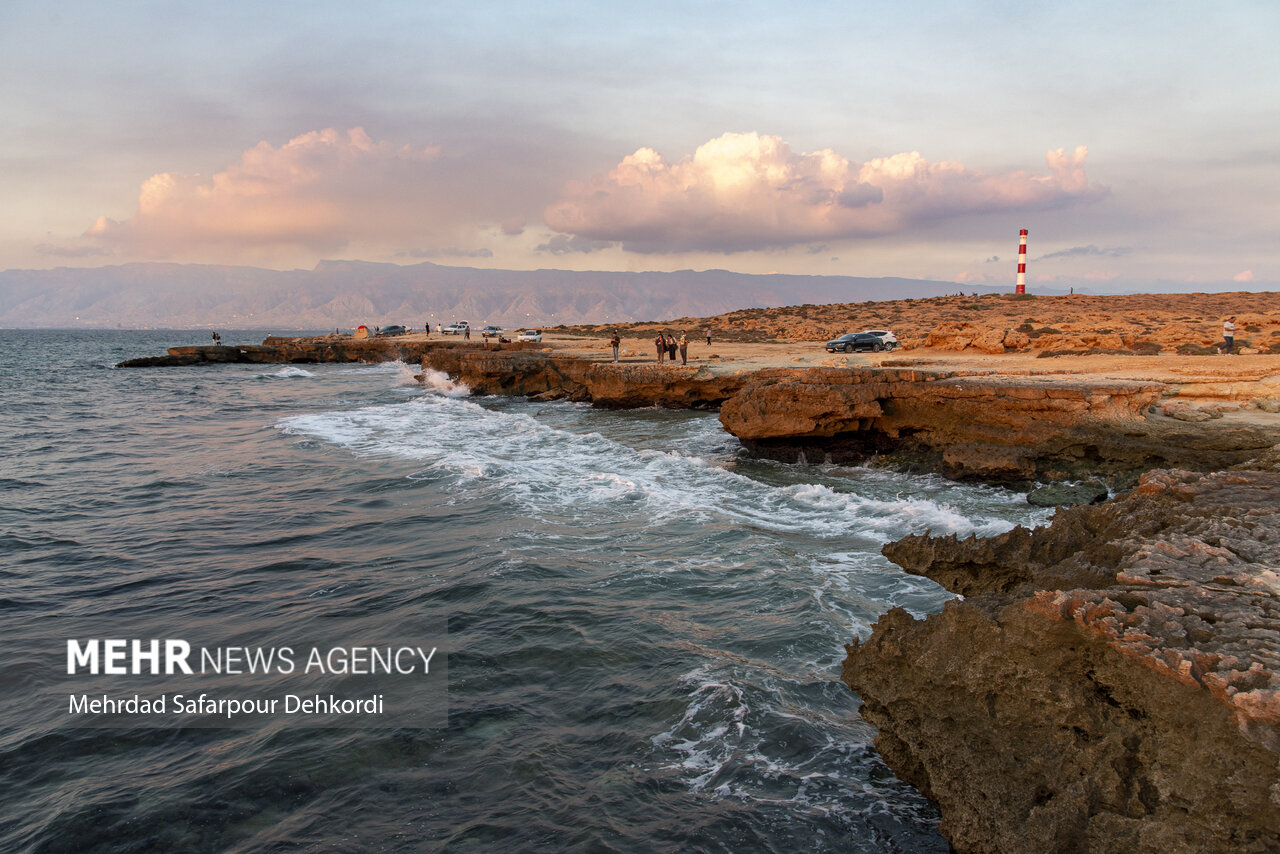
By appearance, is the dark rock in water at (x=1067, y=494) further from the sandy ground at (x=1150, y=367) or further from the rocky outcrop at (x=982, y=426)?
the sandy ground at (x=1150, y=367)

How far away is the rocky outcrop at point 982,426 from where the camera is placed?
12836mm

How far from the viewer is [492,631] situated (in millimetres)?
7996

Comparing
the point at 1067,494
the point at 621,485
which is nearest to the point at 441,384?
the point at 621,485

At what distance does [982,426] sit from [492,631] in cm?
1238

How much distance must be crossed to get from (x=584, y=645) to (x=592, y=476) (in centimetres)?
827

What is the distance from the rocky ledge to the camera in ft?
41.9

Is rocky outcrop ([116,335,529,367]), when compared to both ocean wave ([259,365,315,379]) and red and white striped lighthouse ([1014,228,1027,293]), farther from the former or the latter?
red and white striped lighthouse ([1014,228,1027,293])

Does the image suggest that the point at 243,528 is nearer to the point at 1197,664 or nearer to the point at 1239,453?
the point at 1197,664

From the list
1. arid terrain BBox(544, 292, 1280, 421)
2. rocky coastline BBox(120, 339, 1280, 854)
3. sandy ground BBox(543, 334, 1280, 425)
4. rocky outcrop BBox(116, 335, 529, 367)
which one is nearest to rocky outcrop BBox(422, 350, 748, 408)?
sandy ground BBox(543, 334, 1280, 425)

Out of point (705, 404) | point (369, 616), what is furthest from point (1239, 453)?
point (705, 404)

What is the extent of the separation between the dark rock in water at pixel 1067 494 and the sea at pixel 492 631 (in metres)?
0.37

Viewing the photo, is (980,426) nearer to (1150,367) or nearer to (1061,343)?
(1150,367)

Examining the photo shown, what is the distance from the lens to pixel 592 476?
15.8m

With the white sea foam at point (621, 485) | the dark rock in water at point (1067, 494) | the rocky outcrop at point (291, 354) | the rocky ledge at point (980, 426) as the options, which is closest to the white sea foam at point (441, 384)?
the white sea foam at point (621, 485)
